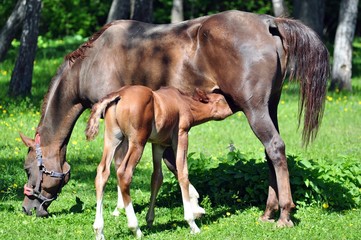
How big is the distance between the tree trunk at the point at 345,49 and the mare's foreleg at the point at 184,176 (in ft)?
36.4

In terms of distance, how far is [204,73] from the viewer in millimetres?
8766

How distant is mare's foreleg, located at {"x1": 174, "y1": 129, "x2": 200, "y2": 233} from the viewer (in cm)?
789

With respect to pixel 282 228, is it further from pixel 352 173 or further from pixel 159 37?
pixel 159 37

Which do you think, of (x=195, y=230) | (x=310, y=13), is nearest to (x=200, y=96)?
(x=195, y=230)

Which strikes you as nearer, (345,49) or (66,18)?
(345,49)

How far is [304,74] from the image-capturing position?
8.55 metres

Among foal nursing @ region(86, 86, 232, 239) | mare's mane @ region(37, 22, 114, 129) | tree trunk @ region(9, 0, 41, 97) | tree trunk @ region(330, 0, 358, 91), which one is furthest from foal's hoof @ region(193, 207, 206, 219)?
tree trunk @ region(330, 0, 358, 91)

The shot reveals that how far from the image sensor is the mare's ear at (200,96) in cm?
841

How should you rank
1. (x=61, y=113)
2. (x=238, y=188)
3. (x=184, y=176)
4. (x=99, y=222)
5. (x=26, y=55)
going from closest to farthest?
(x=99, y=222) → (x=184, y=176) → (x=61, y=113) → (x=238, y=188) → (x=26, y=55)

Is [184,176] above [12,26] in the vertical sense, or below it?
above

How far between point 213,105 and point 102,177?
158 cm

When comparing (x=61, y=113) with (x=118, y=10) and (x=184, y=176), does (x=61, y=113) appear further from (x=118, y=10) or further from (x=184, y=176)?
(x=118, y=10)

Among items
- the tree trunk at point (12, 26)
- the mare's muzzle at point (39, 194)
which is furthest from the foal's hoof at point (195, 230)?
the tree trunk at point (12, 26)

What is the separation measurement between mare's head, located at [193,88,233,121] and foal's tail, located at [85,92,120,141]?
1122mm
